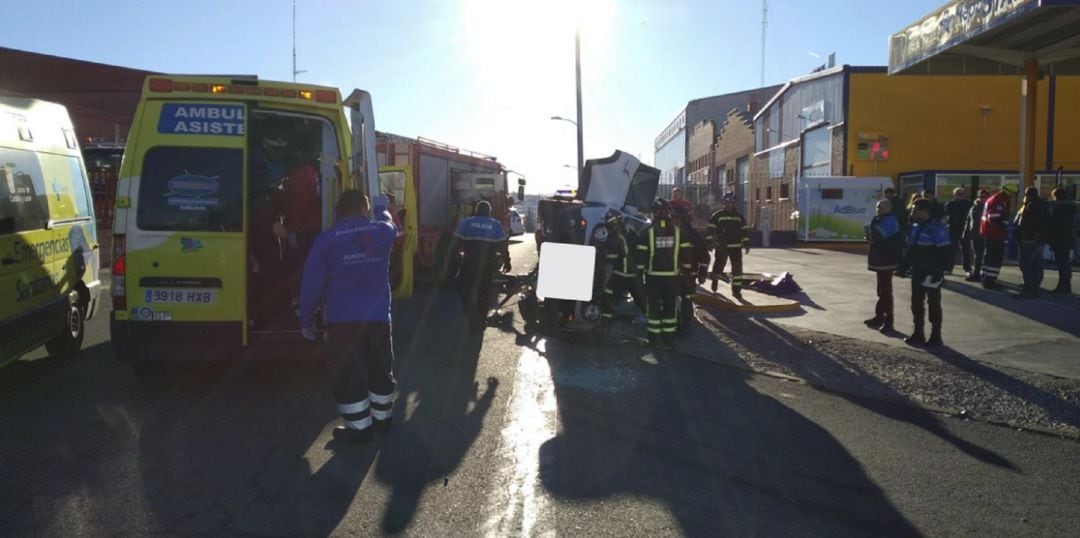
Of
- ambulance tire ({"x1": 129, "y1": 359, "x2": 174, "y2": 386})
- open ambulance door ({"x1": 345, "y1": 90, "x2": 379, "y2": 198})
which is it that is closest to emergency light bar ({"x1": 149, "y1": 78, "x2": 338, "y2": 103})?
open ambulance door ({"x1": 345, "y1": 90, "x2": 379, "y2": 198})

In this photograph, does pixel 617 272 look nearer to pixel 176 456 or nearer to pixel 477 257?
pixel 477 257

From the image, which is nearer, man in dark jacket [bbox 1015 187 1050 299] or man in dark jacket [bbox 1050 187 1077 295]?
man in dark jacket [bbox 1015 187 1050 299]

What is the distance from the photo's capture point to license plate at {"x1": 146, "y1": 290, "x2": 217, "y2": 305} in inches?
273

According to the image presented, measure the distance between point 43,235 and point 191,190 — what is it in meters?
1.91

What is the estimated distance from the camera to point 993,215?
13789mm

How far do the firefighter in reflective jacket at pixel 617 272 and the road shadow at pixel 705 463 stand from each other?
1.72 meters

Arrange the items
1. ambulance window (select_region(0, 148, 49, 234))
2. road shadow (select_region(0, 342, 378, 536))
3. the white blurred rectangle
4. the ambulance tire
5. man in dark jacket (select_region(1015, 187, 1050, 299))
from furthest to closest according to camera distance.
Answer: man in dark jacket (select_region(1015, 187, 1050, 299)) < the white blurred rectangle < the ambulance tire < ambulance window (select_region(0, 148, 49, 234)) < road shadow (select_region(0, 342, 378, 536))

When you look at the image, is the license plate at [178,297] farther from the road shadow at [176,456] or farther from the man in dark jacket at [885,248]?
the man in dark jacket at [885,248]

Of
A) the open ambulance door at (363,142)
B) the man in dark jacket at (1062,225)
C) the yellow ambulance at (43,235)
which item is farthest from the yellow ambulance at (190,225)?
the man in dark jacket at (1062,225)

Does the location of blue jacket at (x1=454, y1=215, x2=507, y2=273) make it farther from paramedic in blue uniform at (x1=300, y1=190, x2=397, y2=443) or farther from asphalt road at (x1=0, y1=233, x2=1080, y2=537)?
paramedic in blue uniform at (x1=300, y1=190, x2=397, y2=443)

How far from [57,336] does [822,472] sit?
751cm

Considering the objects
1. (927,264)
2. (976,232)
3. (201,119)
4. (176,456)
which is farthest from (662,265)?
(976,232)

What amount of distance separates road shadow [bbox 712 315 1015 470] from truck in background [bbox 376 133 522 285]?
423cm

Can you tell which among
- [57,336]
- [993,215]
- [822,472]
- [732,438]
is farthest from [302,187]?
[993,215]
